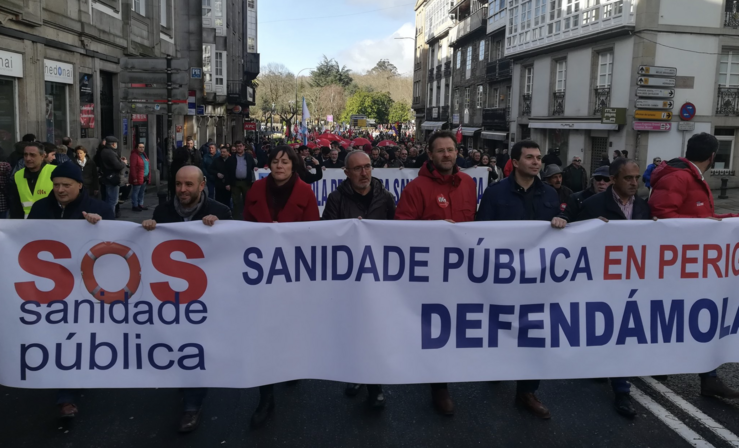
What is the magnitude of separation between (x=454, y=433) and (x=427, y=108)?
60076 millimetres

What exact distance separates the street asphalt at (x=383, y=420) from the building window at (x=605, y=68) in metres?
24.6

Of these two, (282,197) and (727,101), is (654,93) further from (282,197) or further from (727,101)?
(282,197)

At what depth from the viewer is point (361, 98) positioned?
9394 cm

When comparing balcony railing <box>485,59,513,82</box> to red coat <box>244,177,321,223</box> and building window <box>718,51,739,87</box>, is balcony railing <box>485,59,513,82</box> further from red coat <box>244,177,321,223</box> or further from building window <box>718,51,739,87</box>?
red coat <box>244,177,321,223</box>

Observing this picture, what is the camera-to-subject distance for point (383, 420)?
467cm

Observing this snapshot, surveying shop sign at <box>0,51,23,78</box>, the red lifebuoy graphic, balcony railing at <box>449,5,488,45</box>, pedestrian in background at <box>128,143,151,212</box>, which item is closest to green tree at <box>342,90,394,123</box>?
balcony railing at <box>449,5,488,45</box>

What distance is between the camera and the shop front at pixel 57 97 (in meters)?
16.0

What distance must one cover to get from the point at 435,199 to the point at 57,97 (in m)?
14.7

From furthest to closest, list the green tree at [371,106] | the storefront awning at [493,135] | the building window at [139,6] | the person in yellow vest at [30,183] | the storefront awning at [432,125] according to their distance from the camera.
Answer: the green tree at [371,106] → the storefront awning at [432,125] → the storefront awning at [493,135] → the building window at [139,6] → the person in yellow vest at [30,183]

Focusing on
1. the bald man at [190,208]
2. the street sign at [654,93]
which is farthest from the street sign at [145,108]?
the street sign at [654,93]

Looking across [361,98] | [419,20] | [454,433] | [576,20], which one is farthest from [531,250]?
[361,98]

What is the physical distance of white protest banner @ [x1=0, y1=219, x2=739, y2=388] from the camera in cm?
430

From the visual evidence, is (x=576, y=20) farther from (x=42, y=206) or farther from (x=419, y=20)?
(x=419, y=20)

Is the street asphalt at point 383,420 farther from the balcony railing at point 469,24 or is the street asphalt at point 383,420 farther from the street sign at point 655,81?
the balcony railing at point 469,24
